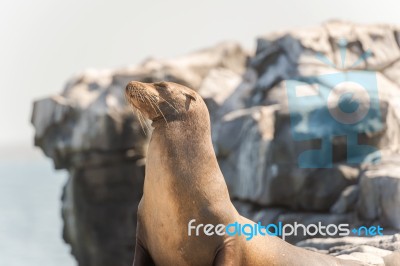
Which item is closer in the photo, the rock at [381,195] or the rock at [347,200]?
the rock at [381,195]

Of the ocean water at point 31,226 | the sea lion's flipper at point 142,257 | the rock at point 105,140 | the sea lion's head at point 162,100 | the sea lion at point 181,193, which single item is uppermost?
the sea lion's head at point 162,100

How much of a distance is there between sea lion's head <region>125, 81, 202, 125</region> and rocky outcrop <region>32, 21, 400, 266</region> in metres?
1.51

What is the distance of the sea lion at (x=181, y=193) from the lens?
4.02 metres

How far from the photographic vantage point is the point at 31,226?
3200 cm

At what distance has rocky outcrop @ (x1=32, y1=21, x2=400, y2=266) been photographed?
870 cm

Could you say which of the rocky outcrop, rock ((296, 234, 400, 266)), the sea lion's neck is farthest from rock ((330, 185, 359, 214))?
the sea lion's neck

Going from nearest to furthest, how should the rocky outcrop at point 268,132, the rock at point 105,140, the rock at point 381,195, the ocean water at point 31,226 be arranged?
1. the rock at point 381,195
2. the rocky outcrop at point 268,132
3. the rock at point 105,140
4. the ocean water at point 31,226

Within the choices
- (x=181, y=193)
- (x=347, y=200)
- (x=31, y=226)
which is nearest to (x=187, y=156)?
(x=181, y=193)

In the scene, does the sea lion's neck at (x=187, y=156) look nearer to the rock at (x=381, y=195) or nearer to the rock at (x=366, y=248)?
the rock at (x=366, y=248)

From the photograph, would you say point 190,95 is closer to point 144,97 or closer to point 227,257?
point 144,97

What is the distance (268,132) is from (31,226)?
24619 millimetres

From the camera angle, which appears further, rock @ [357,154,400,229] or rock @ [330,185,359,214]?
rock @ [330,185,359,214]

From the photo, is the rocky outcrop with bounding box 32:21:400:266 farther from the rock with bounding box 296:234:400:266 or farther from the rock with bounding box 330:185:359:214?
the rock with bounding box 296:234:400:266

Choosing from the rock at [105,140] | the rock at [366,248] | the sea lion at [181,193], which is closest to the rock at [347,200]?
the rock at [366,248]
